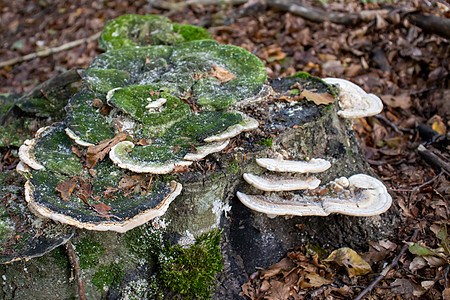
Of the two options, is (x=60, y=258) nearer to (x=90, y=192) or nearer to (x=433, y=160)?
(x=90, y=192)

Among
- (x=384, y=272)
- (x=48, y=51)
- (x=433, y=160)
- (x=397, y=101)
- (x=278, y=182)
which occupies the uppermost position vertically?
(x=278, y=182)

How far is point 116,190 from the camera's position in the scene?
285 centimetres

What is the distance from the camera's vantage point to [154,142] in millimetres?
3115

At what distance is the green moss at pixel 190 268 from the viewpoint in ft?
10.5

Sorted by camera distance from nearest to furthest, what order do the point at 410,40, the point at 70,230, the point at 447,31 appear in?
the point at 70,230
the point at 447,31
the point at 410,40

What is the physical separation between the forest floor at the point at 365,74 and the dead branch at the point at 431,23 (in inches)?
6.2

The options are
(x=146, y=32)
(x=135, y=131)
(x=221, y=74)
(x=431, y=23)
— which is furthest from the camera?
(x=431, y=23)

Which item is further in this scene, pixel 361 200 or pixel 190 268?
pixel 361 200

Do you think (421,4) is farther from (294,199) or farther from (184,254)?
(184,254)

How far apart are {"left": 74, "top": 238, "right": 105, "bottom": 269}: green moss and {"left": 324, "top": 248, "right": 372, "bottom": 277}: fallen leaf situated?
86.4 inches

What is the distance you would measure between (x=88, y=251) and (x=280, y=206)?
1.70 metres

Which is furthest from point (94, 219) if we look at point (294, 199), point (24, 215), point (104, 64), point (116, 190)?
point (104, 64)

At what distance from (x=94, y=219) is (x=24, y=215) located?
787mm

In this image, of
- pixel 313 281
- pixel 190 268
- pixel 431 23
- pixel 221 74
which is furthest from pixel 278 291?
pixel 431 23
